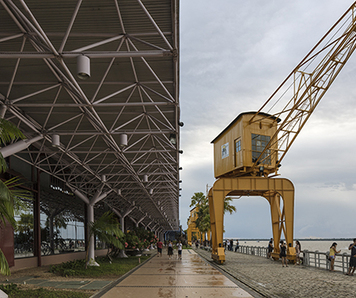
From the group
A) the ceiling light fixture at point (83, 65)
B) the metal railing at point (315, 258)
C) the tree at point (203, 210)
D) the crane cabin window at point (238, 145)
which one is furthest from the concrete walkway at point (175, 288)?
the tree at point (203, 210)

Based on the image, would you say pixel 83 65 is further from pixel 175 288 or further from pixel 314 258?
pixel 314 258

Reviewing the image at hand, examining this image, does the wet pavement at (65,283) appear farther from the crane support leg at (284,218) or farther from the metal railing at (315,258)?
the crane support leg at (284,218)

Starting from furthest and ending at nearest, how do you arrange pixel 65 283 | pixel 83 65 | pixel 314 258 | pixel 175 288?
1. pixel 314 258
2. pixel 65 283
3. pixel 175 288
4. pixel 83 65

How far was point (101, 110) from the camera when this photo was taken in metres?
17.3

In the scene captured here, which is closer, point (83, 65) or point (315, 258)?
point (83, 65)

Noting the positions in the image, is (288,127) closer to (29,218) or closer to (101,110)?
(101,110)

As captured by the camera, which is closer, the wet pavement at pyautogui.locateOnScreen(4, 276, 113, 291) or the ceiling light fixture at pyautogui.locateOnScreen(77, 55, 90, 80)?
the ceiling light fixture at pyautogui.locateOnScreen(77, 55, 90, 80)

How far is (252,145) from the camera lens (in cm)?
2891

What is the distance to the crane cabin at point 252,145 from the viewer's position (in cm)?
2869

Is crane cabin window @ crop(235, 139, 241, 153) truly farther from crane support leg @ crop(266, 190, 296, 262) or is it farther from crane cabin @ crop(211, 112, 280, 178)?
crane support leg @ crop(266, 190, 296, 262)

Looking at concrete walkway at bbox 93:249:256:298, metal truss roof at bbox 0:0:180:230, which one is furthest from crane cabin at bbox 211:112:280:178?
concrete walkway at bbox 93:249:256:298

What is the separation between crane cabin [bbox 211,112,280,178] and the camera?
94.1 feet

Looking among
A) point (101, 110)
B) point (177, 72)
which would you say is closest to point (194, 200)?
point (101, 110)

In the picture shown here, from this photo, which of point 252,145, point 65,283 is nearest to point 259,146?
point 252,145
